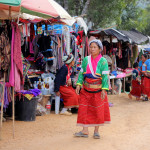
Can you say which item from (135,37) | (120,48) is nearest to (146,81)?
(135,37)

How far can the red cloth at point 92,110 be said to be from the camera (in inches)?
221

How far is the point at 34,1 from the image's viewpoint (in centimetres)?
507

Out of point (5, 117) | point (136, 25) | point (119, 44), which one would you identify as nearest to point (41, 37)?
point (5, 117)

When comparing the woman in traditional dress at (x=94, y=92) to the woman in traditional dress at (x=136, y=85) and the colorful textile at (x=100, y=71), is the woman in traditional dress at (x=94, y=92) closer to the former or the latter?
the colorful textile at (x=100, y=71)

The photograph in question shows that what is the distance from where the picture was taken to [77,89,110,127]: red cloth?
560 cm

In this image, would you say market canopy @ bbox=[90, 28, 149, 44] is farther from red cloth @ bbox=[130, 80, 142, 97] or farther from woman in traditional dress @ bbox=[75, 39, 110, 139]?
woman in traditional dress @ bbox=[75, 39, 110, 139]

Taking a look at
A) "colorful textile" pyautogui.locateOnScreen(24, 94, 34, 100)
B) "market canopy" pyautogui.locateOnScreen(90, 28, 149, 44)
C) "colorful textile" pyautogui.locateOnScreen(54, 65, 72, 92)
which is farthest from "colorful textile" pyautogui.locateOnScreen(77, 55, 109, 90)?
"market canopy" pyautogui.locateOnScreen(90, 28, 149, 44)

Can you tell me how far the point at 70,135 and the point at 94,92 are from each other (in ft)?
3.34

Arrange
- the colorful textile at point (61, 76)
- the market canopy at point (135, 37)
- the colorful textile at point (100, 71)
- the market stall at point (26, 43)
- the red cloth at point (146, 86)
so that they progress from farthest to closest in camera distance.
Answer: the market canopy at point (135, 37) → the red cloth at point (146, 86) → the colorful textile at point (61, 76) → the colorful textile at point (100, 71) → the market stall at point (26, 43)

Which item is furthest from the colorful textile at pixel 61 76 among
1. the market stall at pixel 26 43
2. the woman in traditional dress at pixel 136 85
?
the woman in traditional dress at pixel 136 85

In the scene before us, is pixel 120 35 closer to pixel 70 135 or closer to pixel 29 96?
pixel 29 96

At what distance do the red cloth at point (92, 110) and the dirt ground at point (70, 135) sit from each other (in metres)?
0.32

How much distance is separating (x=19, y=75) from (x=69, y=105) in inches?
104

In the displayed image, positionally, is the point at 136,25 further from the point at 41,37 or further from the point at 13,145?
the point at 13,145
